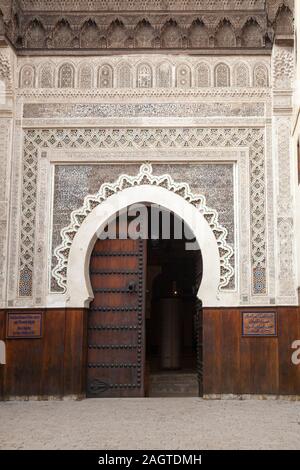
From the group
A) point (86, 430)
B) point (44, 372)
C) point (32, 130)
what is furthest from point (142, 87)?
point (86, 430)

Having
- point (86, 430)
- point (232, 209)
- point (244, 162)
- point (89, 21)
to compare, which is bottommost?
point (86, 430)

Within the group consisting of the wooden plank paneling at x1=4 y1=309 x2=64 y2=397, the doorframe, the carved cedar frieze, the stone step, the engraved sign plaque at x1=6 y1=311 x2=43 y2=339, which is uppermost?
the carved cedar frieze

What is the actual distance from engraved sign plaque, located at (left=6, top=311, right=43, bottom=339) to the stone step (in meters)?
2.22

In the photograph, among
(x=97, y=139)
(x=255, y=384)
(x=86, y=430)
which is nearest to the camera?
(x=86, y=430)

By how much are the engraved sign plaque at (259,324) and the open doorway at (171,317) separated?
7.23 ft

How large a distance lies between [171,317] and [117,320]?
12.0ft

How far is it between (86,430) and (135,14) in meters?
3.93

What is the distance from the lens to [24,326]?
5.72 m

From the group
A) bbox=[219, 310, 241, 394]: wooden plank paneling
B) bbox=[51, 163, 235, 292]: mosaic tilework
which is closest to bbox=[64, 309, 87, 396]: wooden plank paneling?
bbox=[51, 163, 235, 292]: mosaic tilework

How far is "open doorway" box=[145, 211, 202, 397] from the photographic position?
26.3 ft

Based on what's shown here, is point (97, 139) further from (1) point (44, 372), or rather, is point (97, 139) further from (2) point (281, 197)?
(1) point (44, 372)

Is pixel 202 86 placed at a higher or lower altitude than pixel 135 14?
lower

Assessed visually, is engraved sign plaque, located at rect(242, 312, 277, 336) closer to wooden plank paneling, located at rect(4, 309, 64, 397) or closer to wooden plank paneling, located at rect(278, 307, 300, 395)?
wooden plank paneling, located at rect(278, 307, 300, 395)

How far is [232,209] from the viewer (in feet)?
19.2
